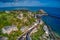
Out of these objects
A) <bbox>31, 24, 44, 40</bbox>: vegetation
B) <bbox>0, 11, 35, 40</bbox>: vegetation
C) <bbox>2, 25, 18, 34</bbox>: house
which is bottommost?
<bbox>31, 24, 44, 40</bbox>: vegetation

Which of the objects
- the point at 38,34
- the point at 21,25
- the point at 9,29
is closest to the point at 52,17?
the point at 38,34

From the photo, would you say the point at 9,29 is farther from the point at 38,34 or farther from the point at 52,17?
the point at 52,17

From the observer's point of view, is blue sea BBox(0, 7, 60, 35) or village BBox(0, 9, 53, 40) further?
blue sea BBox(0, 7, 60, 35)

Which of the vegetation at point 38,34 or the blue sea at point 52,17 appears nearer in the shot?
the vegetation at point 38,34

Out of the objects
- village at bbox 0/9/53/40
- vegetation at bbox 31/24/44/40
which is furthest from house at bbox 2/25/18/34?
vegetation at bbox 31/24/44/40

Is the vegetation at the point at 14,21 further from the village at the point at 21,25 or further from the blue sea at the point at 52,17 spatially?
the blue sea at the point at 52,17

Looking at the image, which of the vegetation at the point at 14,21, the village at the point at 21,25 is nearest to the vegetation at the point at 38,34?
the village at the point at 21,25

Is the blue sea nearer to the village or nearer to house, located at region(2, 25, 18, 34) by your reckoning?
the village

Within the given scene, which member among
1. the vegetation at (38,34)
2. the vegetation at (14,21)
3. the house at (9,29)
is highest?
the vegetation at (14,21)

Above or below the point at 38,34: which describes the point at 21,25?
above

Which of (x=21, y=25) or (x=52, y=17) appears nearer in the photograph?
(x=21, y=25)

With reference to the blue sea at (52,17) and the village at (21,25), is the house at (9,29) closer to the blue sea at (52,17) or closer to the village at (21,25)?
the village at (21,25)

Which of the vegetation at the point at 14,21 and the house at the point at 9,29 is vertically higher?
the vegetation at the point at 14,21
